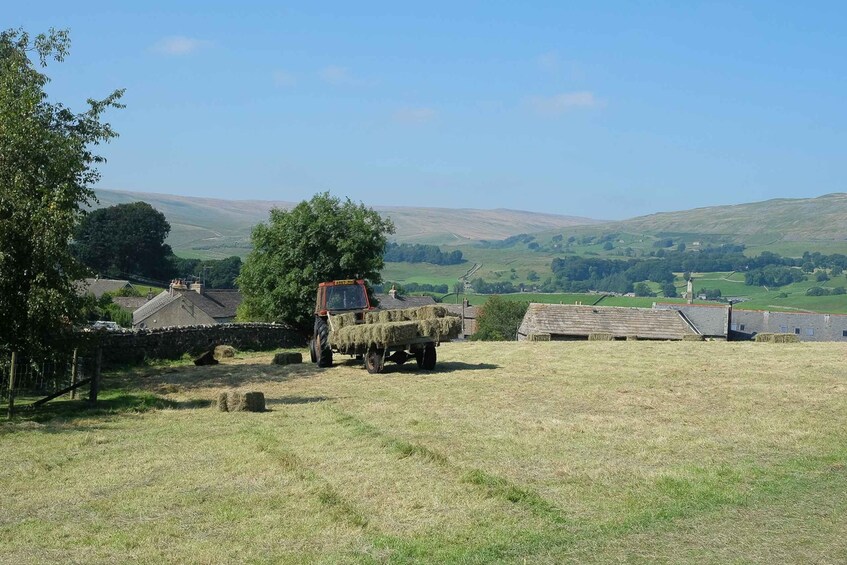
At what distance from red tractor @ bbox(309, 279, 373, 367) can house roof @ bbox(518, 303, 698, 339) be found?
2967 centimetres

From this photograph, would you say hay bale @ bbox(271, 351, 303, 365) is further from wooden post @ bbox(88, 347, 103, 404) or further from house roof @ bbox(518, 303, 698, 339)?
house roof @ bbox(518, 303, 698, 339)

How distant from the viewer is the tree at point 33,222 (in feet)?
57.3

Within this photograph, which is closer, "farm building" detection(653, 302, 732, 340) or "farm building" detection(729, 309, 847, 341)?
"farm building" detection(653, 302, 732, 340)

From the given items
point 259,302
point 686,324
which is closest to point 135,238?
point 259,302

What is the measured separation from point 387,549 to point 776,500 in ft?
14.7

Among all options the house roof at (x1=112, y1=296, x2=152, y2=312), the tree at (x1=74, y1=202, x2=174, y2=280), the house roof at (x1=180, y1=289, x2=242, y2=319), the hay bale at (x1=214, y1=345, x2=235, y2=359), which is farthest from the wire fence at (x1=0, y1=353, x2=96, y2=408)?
the tree at (x1=74, y1=202, x2=174, y2=280)

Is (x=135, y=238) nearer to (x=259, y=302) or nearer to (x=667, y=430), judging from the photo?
(x=259, y=302)

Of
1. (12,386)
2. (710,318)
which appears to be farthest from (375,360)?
(710,318)

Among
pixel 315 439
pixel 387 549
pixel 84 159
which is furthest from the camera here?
pixel 84 159

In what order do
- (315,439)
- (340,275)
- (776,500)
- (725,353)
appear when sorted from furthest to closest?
(340,275)
(725,353)
(315,439)
(776,500)

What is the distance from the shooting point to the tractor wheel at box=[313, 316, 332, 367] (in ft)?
83.7

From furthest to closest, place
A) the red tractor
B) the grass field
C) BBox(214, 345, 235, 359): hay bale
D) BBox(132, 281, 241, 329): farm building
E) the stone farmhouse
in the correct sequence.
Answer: BBox(132, 281, 241, 329): farm building → the stone farmhouse → BBox(214, 345, 235, 359): hay bale → the red tractor → the grass field

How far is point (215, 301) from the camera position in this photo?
6944 cm

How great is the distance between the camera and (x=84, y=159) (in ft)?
76.7
